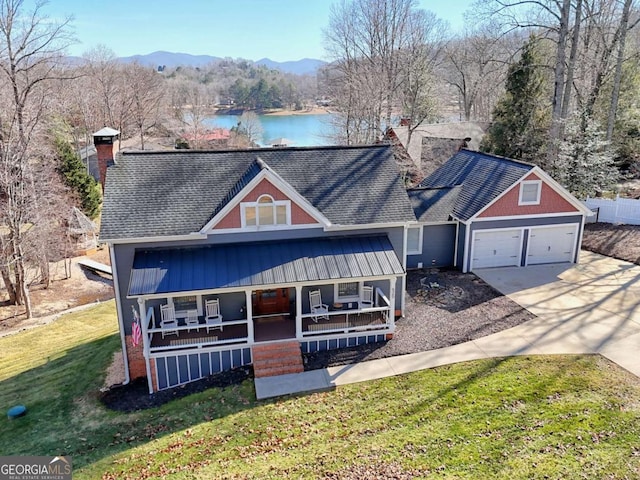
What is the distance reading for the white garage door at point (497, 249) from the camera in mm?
19969

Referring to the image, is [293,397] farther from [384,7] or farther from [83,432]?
[384,7]

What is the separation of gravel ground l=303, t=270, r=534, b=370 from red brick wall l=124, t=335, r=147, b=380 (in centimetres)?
496

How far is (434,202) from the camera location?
68.0 ft

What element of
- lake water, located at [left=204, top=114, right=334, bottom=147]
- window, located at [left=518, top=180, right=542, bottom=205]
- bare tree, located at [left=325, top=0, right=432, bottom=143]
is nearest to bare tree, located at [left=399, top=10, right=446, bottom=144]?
bare tree, located at [left=325, top=0, right=432, bottom=143]

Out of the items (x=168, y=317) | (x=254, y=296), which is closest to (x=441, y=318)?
(x=254, y=296)

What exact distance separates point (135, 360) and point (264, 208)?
6038mm

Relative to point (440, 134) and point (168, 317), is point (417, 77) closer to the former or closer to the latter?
point (440, 134)

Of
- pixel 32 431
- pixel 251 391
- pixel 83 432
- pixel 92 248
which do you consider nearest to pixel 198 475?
pixel 251 391

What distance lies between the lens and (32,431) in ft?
40.7

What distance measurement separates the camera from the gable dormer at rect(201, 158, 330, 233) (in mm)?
14344

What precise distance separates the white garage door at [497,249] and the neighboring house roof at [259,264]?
6.34 m

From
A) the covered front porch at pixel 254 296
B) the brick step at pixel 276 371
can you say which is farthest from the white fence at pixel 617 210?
the brick step at pixel 276 371

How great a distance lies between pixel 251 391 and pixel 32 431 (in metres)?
5.72

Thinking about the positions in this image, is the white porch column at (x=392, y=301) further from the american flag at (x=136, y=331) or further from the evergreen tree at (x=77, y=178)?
the evergreen tree at (x=77, y=178)
